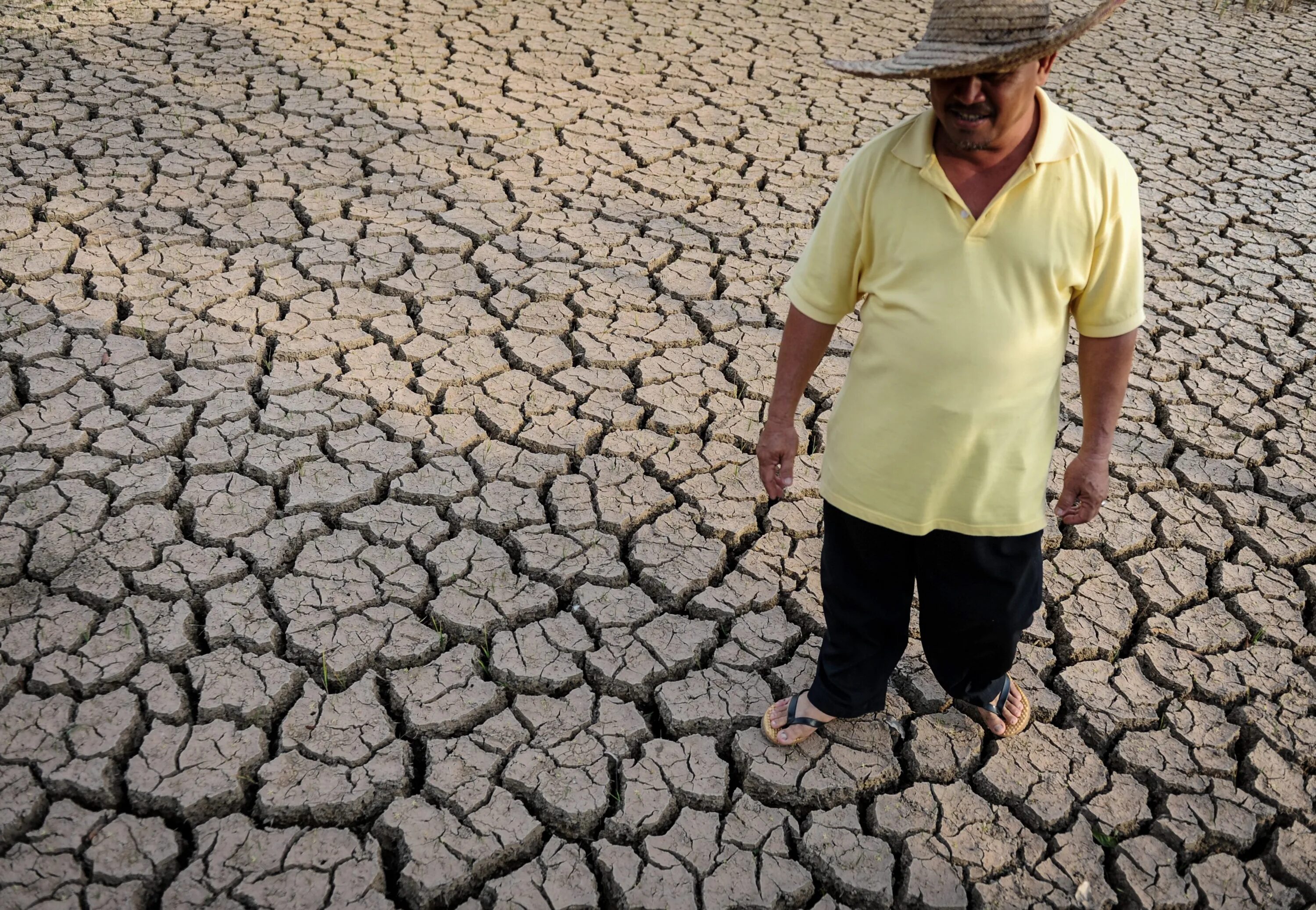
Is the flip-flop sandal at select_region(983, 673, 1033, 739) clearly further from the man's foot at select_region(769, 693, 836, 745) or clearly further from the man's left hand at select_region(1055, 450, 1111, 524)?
the man's left hand at select_region(1055, 450, 1111, 524)

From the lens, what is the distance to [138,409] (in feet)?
10.1

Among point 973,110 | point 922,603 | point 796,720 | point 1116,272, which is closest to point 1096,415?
point 1116,272

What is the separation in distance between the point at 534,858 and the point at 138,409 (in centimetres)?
185

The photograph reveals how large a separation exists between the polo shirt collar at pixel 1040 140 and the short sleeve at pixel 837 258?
7 cm

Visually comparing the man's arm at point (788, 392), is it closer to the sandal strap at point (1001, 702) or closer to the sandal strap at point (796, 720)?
the sandal strap at point (796, 720)

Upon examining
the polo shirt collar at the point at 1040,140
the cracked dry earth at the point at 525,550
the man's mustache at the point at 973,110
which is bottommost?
the cracked dry earth at the point at 525,550

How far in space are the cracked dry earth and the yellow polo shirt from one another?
73cm

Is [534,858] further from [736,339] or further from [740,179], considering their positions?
[740,179]

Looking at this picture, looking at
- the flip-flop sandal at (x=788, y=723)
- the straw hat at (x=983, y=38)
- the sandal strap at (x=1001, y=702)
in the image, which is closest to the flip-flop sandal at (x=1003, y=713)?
the sandal strap at (x=1001, y=702)

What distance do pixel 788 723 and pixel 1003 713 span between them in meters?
0.47

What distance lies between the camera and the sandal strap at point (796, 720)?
2270mm

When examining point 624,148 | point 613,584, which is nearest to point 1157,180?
point 624,148

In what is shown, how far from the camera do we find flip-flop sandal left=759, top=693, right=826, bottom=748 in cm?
227

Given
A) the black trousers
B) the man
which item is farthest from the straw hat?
the black trousers
